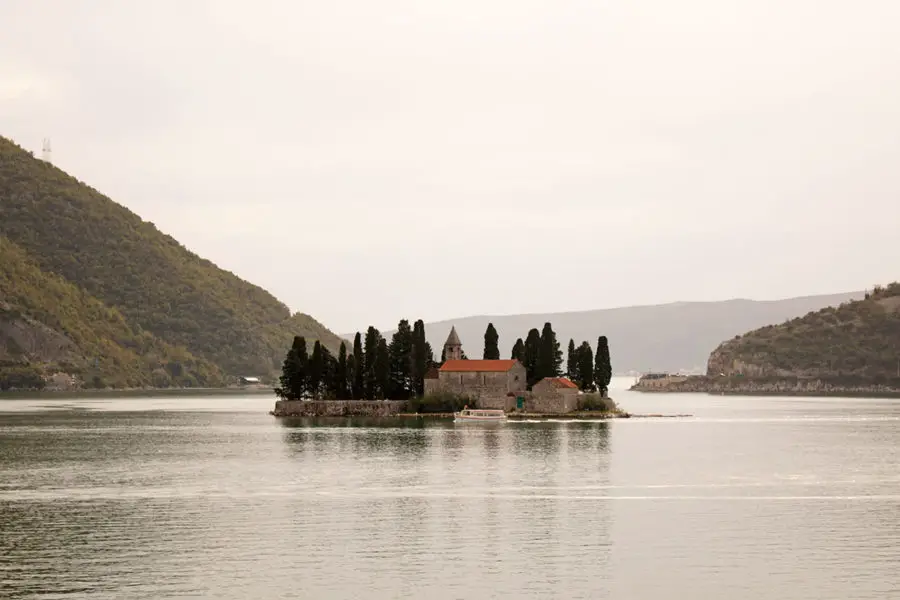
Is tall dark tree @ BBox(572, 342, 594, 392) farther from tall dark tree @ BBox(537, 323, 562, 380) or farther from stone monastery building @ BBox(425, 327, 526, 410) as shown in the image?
stone monastery building @ BBox(425, 327, 526, 410)

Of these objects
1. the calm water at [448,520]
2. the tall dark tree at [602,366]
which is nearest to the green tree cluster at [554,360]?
the tall dark tree at [602,366]

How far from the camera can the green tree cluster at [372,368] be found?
558 feet

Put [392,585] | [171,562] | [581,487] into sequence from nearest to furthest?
[392,585]
[171,562]
[581,487]

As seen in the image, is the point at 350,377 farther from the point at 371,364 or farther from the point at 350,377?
the point at 371,364

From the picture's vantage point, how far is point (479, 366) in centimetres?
17038

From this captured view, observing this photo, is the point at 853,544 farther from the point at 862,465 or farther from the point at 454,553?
the point at 862,465

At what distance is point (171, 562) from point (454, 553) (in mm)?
12299

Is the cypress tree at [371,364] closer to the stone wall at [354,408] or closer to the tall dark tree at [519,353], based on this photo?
the stone wall at [354,408]

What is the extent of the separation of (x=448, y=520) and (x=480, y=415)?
9845 centimetres

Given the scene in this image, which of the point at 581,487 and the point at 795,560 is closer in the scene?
the point at 795,560

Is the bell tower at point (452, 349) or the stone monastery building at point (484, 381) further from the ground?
the bell tower at point (452, 349)

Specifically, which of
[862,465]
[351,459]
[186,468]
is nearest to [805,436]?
[862,465]

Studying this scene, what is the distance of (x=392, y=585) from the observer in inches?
1984

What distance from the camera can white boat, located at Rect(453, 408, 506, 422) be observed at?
16538 cm
